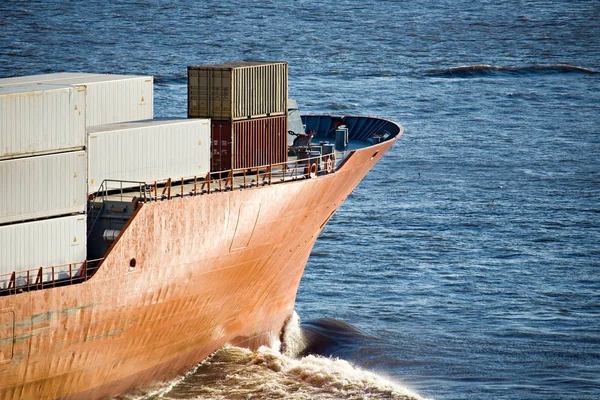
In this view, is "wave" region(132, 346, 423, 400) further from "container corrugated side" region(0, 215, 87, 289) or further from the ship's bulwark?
"container corrugated side" region(0, 215, 87, 289)

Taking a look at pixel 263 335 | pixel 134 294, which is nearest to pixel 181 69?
pixel 263 335

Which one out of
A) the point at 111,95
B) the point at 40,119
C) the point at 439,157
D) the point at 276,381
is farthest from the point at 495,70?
the point at 40,119

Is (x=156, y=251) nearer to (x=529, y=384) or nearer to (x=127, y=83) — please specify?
(x=127, y=83)

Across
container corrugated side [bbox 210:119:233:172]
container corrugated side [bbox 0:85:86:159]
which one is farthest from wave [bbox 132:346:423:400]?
container corrugated side [bbox 0:85:86:159]

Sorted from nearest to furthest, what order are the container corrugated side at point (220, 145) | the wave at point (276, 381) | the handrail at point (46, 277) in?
the handrail at point (46, 277)
the wave at point (276, 381)
the container corrugated side at point (220, 145)

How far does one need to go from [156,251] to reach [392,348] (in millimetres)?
12183

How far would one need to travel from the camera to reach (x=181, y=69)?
379ft

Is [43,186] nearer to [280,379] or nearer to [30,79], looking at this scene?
[30,79]

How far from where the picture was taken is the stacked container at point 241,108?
48500mm

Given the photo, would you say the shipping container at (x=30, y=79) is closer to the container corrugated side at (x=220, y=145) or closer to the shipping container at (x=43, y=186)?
the shipping container at (x=43, y=186)

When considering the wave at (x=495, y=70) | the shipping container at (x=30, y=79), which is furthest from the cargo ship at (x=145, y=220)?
the wave at (x=495, y=70)

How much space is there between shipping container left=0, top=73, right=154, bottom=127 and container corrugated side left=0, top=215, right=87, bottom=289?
7.31 m

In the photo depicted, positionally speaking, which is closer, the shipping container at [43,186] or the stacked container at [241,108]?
the shipping container at [43,186]

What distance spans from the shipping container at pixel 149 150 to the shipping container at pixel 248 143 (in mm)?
1350
